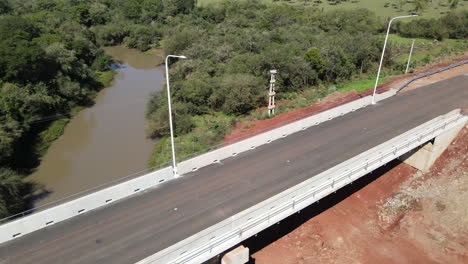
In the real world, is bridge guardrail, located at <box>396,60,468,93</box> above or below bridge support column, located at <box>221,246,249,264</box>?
above

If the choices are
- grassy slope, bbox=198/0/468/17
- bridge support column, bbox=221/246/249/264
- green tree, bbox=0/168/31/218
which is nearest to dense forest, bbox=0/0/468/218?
green tree, bbox=0/168/31/218

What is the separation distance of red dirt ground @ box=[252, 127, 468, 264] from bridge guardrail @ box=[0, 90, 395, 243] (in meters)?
5.73

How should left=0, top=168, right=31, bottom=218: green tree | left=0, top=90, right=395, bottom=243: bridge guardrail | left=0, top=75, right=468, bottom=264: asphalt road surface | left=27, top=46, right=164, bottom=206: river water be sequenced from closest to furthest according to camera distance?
left=0, top=75, right=468, bottom=264: asphalt road surface, left=0, top=90, right=395, bottom=243: bridge guardrail, left=0, top=168, right=31, bottom=218: green tree, left=27, top=46, right=164, bottom=206: river water

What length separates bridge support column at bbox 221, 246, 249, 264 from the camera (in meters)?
13.9

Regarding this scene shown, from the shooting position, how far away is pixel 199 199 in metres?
16.3

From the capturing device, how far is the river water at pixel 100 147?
26453 millimetres

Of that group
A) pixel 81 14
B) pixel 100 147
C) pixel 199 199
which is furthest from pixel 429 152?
pixel 81 14

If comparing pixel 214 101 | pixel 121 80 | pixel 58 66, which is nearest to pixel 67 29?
pixel 121 80

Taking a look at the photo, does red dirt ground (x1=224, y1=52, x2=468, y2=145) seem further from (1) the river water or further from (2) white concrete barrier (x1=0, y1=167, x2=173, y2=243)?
(2) white concrete barrier (x1=0, y1=167, x2=173, y2=243)

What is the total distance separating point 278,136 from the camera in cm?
2241

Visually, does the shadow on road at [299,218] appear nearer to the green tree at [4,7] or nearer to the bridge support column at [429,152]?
the bridge support column at [429,152]

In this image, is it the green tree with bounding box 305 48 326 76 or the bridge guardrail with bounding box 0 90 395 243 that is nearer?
the bridge guardrail with bounding box 0 90 395 243

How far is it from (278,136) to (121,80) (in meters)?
36.4

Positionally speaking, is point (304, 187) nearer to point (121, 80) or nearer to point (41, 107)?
point (41, 107)
